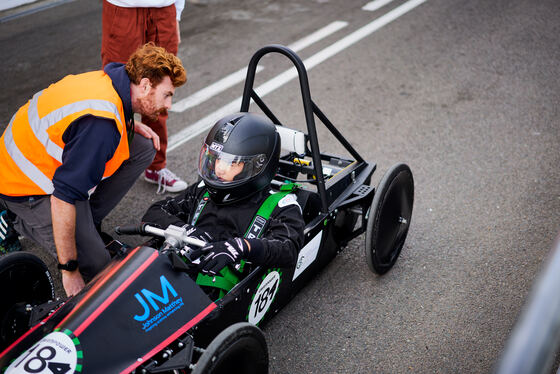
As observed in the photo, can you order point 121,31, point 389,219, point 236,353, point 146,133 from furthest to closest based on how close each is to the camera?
point 121,31, point 146,133, point 389,219, point 236,353

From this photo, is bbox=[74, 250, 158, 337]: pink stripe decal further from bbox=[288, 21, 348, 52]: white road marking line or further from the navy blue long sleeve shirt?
bbox=[288, 21, 348, 52]: white road marking line

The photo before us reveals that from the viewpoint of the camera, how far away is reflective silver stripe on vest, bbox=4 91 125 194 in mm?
2859

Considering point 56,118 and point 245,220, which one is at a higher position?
point 56,118

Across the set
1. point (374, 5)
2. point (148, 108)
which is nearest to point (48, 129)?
point (148, 108)

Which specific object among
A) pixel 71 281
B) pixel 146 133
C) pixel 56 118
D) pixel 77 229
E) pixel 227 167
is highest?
pixel 56 118

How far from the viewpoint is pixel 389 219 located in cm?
356

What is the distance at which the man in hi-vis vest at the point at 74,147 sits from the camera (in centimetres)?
281

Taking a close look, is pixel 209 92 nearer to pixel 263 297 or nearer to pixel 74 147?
pixel 74 147

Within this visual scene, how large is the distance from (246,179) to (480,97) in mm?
3867

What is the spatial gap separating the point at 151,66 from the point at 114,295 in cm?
124

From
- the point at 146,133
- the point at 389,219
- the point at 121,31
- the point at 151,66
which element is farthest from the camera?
the point at 121,31

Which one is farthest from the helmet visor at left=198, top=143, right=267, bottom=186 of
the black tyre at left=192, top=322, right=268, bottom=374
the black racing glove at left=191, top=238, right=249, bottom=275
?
the black tyre at left=192, top=322, right=268, bottom=374

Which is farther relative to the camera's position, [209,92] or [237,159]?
[209,92]

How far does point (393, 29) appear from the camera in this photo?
764cm
